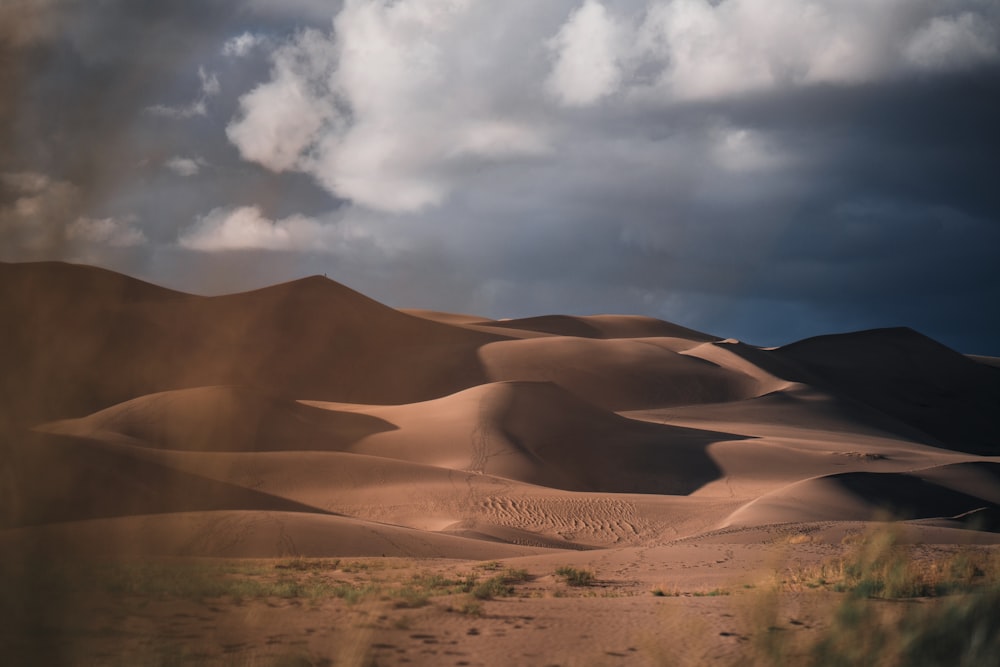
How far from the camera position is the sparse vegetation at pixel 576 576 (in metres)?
14.9

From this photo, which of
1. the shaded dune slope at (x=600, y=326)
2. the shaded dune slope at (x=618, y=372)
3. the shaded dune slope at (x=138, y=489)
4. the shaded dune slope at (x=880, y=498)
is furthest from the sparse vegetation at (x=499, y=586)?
the shaded dune slope at (x=600, y=326)

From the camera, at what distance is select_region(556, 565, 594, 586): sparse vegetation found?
48.9 ft

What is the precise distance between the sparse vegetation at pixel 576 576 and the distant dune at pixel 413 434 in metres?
6.47

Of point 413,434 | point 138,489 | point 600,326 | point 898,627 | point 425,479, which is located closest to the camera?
point 898,627

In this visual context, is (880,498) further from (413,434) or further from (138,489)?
(138,489)

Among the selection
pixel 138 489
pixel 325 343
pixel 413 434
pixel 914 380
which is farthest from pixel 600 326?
pixel 138 489

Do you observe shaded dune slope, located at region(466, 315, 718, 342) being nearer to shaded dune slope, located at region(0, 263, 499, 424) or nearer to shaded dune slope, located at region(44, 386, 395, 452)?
shaded dune slope, located at region(0, 263, 499, 424)

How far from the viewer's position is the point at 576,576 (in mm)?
15062

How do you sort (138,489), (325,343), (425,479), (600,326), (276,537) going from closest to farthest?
1. (276,537)
2. (138,489)
3. (425,479)
4. (325,343)
5. (600,326)

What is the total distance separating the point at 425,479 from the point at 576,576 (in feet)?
58.7

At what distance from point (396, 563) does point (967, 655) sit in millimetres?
12534

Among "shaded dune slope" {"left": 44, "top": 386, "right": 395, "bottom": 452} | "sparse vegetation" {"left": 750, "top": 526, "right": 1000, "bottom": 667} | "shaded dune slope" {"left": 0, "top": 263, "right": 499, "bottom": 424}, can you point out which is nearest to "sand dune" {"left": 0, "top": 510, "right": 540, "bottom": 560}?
"shaded dune slope" {"left": 0, "top": 263, "right": 499, "bottom": 424}

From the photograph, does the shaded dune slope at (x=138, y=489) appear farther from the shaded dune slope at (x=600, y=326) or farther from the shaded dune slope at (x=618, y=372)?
the shaded dune slope at (x=600, y=326)

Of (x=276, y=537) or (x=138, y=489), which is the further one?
(x=138, y=489)
